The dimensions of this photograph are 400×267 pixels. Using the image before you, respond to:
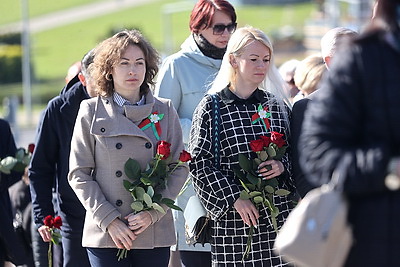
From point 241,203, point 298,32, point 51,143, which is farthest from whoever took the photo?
point 298,32

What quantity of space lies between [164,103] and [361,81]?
2503mm

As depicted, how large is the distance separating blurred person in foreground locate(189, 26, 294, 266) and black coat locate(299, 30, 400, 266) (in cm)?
205

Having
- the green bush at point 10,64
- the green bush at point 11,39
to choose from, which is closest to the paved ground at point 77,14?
the green bush at point 11,39

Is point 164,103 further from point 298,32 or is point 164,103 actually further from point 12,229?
point 298,32

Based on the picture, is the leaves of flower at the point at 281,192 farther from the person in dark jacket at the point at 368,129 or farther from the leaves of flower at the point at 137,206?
the person in dark jacket at the point at 368,129

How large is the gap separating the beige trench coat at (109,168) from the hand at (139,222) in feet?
0.16

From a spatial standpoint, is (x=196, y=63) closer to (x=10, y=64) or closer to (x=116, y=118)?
(x=116, y=118)

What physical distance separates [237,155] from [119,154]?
68 cm

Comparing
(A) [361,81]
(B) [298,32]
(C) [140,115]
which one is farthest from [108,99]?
(B) [298,32]

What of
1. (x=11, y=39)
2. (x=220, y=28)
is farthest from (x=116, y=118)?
(x=11, y=39)

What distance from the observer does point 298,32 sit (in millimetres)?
54188

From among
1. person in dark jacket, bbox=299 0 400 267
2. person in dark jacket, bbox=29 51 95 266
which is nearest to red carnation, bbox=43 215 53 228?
person in dark jacket, bbox=29 51 95 266

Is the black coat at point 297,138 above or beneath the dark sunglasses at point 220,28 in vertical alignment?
beneath

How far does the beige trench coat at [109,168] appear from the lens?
18.0 feet
